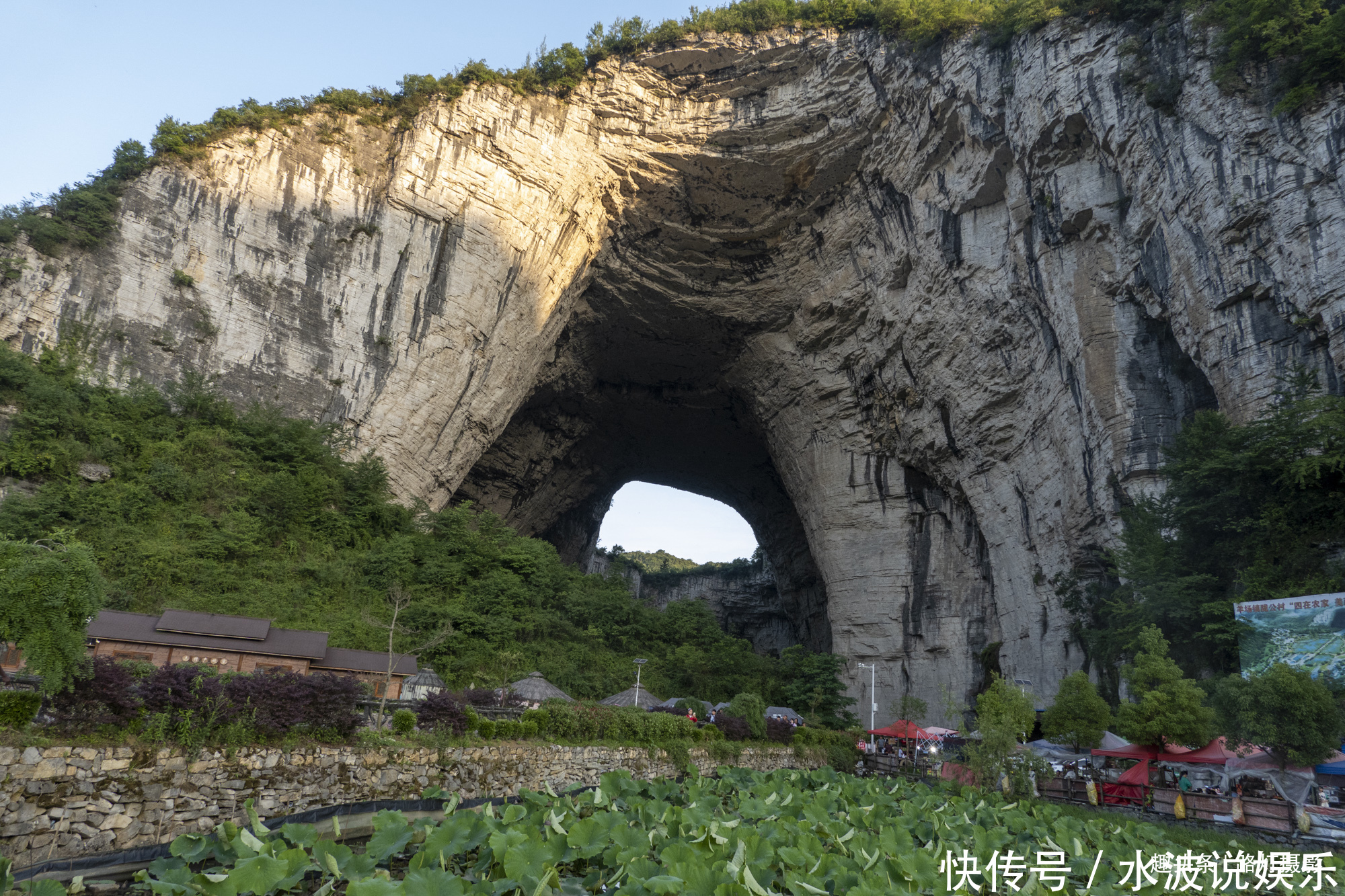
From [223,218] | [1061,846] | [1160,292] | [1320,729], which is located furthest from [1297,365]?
[223,218]

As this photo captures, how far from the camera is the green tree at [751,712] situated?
18.8 m

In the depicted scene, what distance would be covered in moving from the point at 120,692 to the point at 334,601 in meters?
14.1

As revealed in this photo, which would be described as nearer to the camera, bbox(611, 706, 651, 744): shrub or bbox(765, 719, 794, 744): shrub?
bbox(611, 706, 651, 744): shrub

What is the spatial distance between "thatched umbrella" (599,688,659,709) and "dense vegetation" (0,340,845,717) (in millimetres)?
1416

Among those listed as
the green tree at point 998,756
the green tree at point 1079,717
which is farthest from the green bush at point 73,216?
the green tree at point 1079,717

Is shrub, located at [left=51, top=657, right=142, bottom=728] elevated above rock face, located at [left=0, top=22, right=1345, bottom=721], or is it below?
below

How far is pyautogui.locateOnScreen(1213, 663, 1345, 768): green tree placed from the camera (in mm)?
11523

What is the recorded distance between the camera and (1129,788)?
44.0 ft

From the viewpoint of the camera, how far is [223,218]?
2445 centimetres

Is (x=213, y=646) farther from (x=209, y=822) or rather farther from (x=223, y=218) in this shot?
(x=223, y=218)

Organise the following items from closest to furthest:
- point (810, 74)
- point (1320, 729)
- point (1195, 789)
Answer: point (1320, 729) < point (1195, 789) < point (810, 74)

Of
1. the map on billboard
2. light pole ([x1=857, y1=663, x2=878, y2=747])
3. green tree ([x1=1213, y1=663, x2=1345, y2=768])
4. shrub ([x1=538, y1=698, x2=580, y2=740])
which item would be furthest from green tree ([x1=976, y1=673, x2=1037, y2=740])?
light pole ([x1=857, y1=663, x2=878, y2=747])

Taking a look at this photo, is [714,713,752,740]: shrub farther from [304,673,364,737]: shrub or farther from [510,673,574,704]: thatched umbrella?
[304,673,364,737]: shrub

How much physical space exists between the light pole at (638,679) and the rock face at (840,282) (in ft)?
31.3
